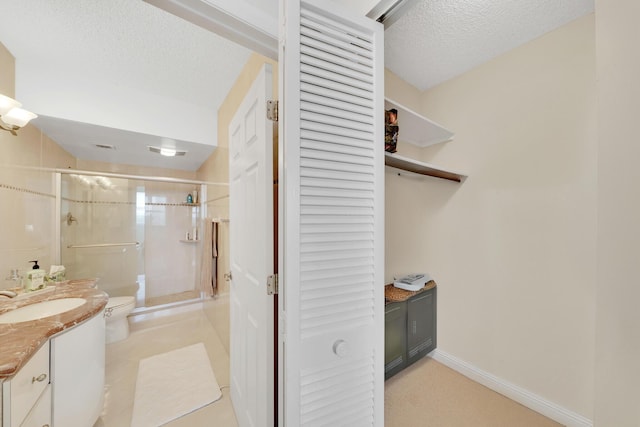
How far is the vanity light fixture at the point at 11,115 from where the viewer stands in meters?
1.39

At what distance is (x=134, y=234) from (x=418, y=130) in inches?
162

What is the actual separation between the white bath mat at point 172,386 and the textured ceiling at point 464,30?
114 inches

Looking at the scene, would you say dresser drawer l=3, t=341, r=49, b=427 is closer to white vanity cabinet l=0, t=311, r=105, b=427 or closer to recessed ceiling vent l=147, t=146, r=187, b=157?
white vanity cabinet l=0, t=311, r=105, b=427

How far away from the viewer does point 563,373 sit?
58.1 inches

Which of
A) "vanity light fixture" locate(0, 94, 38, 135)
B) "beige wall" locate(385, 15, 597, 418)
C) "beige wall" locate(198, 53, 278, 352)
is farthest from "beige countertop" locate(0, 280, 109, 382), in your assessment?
"beige wall" locate(385, 15, 597, 418)

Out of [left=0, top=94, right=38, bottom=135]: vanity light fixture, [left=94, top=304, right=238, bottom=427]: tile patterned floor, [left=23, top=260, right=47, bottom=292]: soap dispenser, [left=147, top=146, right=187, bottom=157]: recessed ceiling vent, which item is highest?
[left=147, top=146, right=187, bottom=157]: recessed ceiling vent

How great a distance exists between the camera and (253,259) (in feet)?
3.96

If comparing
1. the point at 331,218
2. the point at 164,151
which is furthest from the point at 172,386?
the point at 164,151

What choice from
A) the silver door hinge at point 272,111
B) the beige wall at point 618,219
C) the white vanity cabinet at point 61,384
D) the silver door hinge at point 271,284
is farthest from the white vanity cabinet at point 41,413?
the beige wall at point 618,219

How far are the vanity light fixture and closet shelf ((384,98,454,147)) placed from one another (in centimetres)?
241

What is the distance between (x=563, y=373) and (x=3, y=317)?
3.35 m

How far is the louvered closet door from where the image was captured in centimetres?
81

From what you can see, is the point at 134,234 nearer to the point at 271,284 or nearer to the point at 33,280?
the point at 33,280

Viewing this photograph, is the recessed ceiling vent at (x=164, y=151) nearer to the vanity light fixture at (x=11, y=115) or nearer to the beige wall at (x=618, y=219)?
the vanity light fixture at (x=11, y=115)
